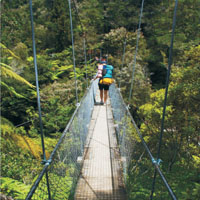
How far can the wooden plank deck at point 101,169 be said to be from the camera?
62.1 inches

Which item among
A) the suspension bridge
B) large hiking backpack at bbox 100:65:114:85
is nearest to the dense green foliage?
the suspension bridge

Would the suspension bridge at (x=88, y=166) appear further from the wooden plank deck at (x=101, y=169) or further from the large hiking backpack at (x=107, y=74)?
the large hiking backpack at (x=107, y=74)

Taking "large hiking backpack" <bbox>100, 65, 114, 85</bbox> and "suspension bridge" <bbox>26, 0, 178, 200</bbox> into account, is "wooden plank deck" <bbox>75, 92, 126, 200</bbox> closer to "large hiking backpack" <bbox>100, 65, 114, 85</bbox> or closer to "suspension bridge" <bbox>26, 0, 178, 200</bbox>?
"suspension bridge" <bbox>26, 0, 178, 200</bbox>

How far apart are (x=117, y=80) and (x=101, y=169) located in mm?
7453

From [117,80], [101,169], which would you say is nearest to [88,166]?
[101,169]

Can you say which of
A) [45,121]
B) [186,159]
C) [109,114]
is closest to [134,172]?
[109,114]

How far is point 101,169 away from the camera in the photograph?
1901 mm

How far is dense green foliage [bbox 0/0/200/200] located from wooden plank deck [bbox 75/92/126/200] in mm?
198

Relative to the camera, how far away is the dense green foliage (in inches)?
110

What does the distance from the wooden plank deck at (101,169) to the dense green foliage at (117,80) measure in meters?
0.20

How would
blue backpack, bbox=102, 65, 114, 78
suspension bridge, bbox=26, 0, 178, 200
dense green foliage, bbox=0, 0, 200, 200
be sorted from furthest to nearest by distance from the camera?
blue backpack, bbox=102, 65, 114, 78 → dense green foliage, bbox=0, 0, 200, 200 → suspension bridge, bbox=26, 0, 178, 200

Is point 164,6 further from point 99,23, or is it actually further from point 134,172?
point 134,172

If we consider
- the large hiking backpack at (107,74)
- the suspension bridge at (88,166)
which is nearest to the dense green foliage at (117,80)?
the suspension bridge at (88,166)

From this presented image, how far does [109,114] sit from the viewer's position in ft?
11.6
